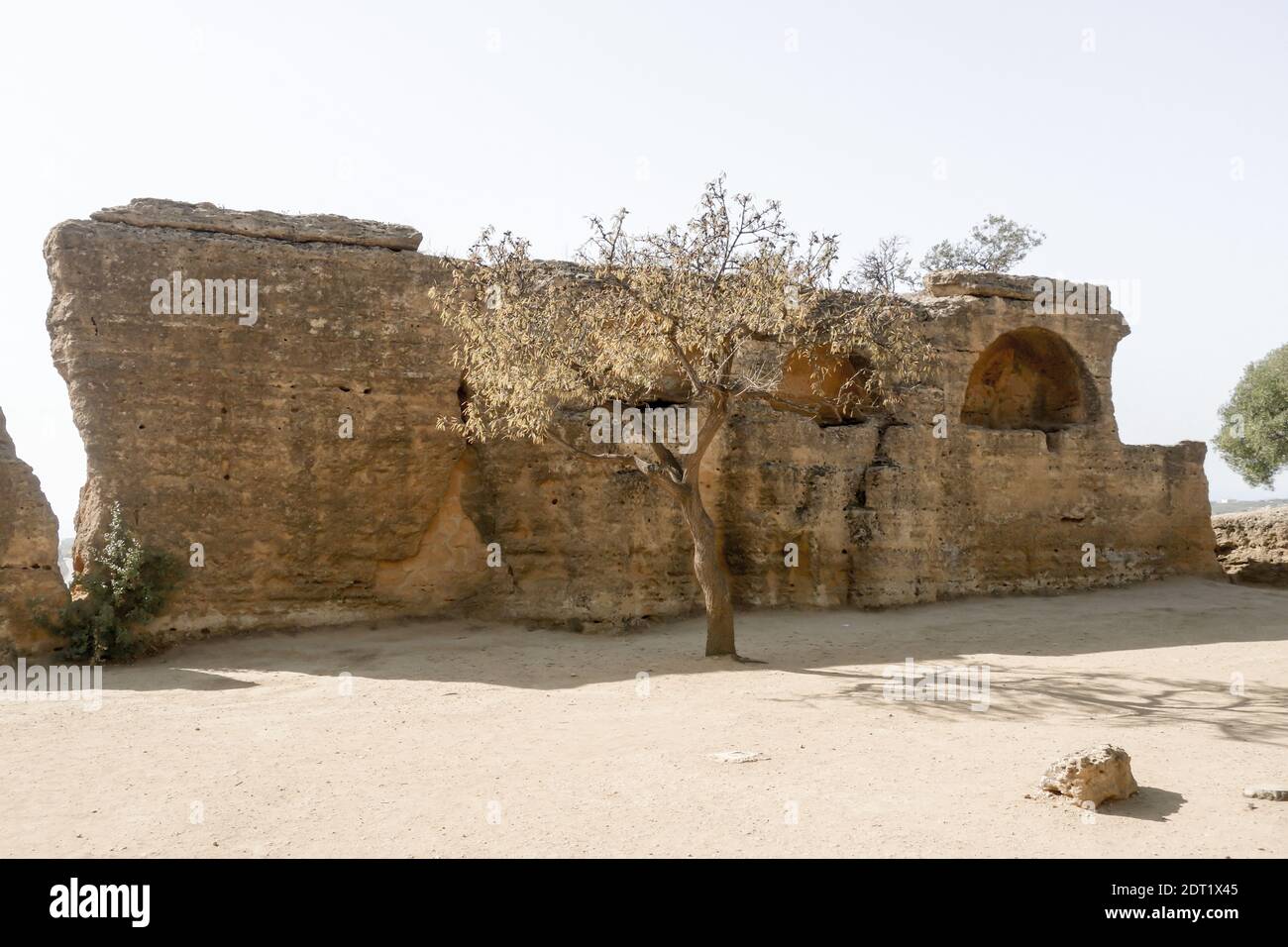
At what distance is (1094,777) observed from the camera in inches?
183

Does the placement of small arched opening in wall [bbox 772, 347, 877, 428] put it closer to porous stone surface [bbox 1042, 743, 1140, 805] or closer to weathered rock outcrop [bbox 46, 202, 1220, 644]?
weathered rock outcrop [bbox 46, 202, 1220, 644]

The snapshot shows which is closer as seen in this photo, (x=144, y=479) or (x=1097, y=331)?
(x=144, y=479)

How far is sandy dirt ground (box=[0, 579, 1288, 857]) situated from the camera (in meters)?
4.49

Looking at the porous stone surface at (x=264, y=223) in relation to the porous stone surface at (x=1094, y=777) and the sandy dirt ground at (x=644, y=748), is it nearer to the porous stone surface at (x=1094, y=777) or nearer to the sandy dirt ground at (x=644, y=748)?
the sandy dirt ground at (x=644, y=748)

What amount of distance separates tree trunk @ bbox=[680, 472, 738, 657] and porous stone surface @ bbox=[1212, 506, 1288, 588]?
900cm

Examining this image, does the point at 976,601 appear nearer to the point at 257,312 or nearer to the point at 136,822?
the point at 257,312

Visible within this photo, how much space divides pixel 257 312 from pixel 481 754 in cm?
626

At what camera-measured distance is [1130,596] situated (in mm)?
12547

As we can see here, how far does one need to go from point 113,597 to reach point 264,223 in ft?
13.0

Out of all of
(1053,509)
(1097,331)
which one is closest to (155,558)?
(1053,509)

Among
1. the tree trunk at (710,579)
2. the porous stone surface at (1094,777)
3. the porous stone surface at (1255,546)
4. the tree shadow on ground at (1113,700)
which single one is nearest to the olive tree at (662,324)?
the tree trunk at (710,579)

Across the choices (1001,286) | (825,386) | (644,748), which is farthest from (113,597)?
(1001,286)

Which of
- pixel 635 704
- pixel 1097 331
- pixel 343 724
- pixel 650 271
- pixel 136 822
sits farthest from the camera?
pixel 1097 331

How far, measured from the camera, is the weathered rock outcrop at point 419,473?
33.0ft
